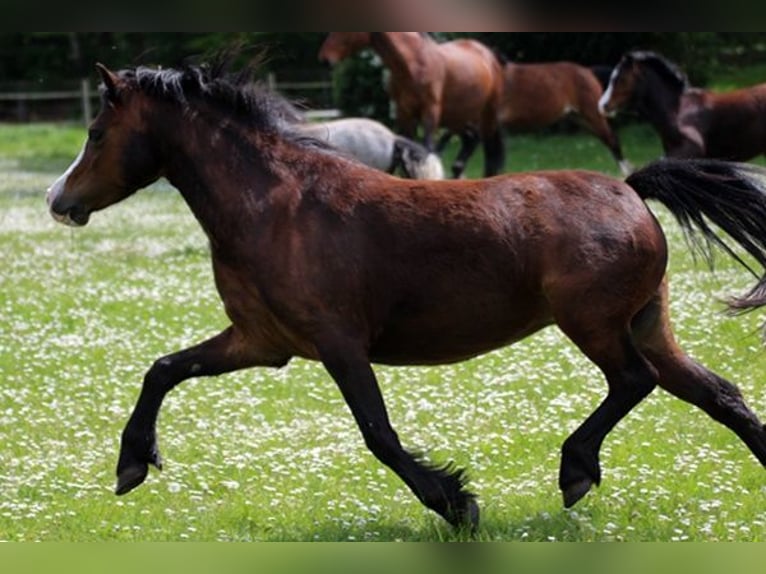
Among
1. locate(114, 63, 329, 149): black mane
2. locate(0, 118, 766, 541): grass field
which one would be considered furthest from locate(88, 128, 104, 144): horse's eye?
locate(0, 118, 766, 541): grass field

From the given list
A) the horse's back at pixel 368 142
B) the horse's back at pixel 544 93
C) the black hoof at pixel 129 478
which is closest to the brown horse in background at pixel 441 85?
the horse's back at pixel 544 93

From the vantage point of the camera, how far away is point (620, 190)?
5906mm

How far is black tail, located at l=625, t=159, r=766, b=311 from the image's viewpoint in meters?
5.96

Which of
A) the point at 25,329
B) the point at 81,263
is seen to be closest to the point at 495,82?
the point at 81,263

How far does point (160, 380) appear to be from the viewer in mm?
6020

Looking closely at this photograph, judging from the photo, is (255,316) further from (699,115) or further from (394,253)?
(699,115)

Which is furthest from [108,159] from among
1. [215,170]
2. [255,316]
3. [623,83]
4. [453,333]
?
[623,83]

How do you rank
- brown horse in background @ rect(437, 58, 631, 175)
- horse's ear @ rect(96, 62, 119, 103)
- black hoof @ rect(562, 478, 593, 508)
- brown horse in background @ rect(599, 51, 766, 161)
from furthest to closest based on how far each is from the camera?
1. brown horse in background @ rect(437, 58, 631, 175)
2. brown horse in background @ rect(599, 51, 766, 161)
3. horse's ear @ rect(96, 62, 119, 103)
4. black hoof @ rect(562, 478, 593, 508)

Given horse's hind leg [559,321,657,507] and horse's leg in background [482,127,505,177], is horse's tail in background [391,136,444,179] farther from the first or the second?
horse's hind leg [559,321,657,507]

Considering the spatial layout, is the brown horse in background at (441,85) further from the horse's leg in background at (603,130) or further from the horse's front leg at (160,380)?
the horse's front leg at (160,380)

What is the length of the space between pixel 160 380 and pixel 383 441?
3.64ft

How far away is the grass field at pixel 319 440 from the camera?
5938 millimetres

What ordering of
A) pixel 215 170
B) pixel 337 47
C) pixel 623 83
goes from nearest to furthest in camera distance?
pixel 215 170, pixel 623 83, pixel 337 47

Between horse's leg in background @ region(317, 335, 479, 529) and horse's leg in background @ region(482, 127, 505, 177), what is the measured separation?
53.7 ft
